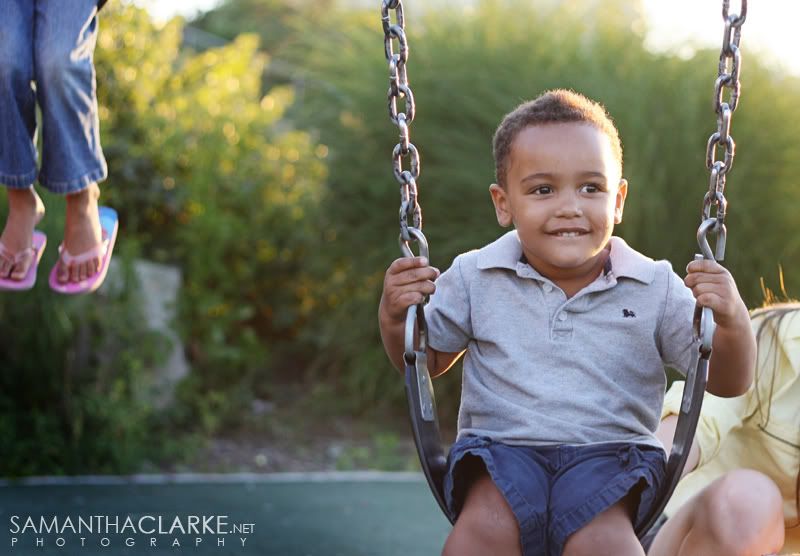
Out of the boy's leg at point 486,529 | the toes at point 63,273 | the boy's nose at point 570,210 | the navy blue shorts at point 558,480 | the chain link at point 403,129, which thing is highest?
the chain link at point 403,129

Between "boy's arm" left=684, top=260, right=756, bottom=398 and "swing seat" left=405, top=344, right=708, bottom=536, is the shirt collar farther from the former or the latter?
"swing seat" left=405, top=344, right=708, bottom=536

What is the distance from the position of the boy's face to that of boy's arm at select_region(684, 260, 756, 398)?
223 millimetres

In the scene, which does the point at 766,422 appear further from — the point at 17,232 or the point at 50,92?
the point at 17,232

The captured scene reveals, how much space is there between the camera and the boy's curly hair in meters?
2.46

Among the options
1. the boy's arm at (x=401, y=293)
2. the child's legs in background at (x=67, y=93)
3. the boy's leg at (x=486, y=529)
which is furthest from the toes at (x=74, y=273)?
the boy's leg at (x=486, y=529)

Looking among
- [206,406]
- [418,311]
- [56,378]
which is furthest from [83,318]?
[418,311]

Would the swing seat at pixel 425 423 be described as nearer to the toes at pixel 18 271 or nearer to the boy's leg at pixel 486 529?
the boy's leg at pixel 486 529

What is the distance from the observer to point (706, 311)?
7.47ft

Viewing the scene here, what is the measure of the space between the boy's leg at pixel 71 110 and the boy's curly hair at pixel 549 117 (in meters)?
1.26

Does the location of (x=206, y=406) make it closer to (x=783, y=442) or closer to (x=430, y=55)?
(x=430, y=55)

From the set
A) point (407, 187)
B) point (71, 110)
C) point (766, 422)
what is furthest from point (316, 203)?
point (407, 187)

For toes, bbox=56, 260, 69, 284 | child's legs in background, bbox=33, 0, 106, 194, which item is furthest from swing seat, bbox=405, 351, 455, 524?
toes, bbox=56, 260, 69, 284

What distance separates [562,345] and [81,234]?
1.64 metres

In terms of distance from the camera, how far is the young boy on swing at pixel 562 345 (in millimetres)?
2324
